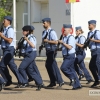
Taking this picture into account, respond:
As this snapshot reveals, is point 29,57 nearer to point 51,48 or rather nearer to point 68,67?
point 51,48

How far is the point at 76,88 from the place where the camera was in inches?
595

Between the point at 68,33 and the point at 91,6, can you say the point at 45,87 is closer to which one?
the point at 68,33

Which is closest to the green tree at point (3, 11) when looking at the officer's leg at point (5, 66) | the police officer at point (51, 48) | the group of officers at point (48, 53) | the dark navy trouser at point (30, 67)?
the officer's leg at point (5, 66)

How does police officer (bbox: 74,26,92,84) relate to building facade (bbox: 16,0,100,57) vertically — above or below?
below

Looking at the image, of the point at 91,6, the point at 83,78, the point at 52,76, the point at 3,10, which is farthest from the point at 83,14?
the point at 52,76


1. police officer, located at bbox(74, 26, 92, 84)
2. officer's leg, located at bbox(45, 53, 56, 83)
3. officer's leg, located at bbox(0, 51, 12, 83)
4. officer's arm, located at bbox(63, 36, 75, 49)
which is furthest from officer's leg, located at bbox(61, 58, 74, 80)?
police officer, located at bbox(74, 26, 92, 84)

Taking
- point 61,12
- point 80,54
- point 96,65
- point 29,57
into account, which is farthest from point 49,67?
point 61,12

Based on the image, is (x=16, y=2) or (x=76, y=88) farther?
(x=16, y=2)

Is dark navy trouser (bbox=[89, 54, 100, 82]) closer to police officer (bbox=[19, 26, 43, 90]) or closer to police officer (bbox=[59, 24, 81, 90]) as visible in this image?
police officer (bbox=[59, 24, 81, 90])

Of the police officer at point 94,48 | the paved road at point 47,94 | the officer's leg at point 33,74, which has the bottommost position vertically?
the paved road at point 47,94

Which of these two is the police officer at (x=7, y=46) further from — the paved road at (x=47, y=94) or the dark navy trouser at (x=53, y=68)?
the dark navy trouser at (x=53, y=68)

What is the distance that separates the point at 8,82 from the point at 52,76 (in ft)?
4.36

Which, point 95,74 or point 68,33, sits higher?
point 68,33

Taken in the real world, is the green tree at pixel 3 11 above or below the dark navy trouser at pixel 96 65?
above
